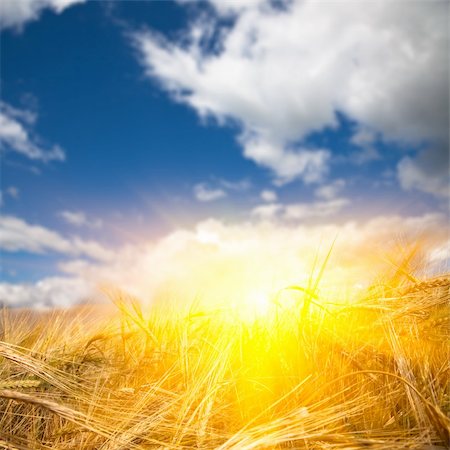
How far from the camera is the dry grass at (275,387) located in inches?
43.8

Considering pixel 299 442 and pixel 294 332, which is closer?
pixel 299 442

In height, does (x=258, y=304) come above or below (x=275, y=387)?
above

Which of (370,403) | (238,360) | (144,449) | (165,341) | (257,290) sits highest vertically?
(257,290)

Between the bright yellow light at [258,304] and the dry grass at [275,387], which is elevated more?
the bright yellow light at [258,304]

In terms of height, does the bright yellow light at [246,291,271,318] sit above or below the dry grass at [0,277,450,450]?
above

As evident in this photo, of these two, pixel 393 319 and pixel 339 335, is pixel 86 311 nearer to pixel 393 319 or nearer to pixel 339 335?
pixel 339 335

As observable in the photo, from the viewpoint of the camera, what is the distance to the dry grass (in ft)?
3.65

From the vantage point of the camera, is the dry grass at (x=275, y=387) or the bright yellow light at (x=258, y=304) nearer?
the dry grass at (x=275, y=387)

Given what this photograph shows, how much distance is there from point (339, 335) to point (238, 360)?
452 mm

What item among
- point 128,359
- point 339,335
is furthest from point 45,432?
point 339,335

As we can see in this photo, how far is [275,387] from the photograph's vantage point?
1527mm

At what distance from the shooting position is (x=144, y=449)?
1144mm

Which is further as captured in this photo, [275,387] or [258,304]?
[258,304]

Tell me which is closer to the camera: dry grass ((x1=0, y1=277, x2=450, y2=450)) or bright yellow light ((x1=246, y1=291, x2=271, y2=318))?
dry grass ((x1=0, y1=277, x2=450, y2=450))
